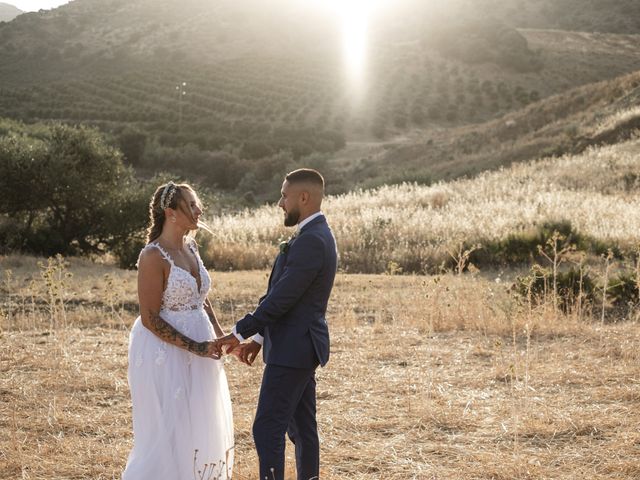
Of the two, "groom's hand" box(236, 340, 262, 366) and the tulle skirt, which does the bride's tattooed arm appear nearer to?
the tulle skirt

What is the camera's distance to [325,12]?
114375 mm

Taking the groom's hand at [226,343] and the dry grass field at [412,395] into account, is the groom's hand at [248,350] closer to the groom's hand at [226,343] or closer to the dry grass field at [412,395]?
the groom's hand at [226,343]

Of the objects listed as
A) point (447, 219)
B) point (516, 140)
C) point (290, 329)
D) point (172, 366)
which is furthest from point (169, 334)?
point (516, 140)

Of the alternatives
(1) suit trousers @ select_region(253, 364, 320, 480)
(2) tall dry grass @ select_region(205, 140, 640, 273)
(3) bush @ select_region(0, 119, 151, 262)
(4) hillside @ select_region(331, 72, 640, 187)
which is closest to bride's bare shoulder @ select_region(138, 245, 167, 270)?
(1) suit trousers @ select_region(253, 364, 320, 480)

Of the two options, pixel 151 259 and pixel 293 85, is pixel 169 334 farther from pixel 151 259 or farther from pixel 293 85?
pixel 293 85

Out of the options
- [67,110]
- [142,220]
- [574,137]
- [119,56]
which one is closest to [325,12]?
[119,56]

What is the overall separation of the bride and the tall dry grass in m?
8.75

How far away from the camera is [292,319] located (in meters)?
4.21

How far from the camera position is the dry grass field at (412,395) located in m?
5.70

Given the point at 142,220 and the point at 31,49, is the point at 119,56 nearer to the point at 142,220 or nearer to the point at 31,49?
the point at 31,49

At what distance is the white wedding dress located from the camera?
4.51 metres

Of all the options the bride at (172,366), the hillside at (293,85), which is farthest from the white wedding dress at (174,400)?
the hillside at (293,85)

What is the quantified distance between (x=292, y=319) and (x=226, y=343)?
465 millimetres

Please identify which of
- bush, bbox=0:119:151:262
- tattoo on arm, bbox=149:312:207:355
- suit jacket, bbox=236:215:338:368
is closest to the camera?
suit jacket, bbox=236:215:338:368
